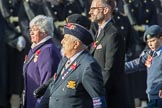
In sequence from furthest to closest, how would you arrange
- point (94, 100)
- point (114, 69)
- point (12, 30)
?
point (12, 30)
point (114, 69)
point (94, 100)

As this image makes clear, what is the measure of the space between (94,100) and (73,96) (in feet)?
0.82

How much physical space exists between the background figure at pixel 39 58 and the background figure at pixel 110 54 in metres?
0.46

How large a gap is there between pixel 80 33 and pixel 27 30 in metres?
4.69

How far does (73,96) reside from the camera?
5.90 m

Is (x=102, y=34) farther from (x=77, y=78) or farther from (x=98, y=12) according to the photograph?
(x=77, y=78)

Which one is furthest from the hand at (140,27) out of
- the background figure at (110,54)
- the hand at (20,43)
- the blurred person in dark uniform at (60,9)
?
the background figure at (110,54)

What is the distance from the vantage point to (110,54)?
6.75 m

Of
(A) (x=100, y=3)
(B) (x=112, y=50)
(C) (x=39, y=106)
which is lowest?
(C) (x=39, y=106)

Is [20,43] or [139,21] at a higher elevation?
[139,21]

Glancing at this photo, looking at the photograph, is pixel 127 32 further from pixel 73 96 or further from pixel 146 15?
pixel 73 96

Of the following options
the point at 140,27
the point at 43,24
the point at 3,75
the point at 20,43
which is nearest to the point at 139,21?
the point at 140,27

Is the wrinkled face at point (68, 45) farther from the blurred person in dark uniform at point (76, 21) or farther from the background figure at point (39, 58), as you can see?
the background figure at point (39, 58)

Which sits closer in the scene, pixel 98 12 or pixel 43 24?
pixel 98 12

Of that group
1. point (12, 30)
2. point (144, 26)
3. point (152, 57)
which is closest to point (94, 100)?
point (152, 57)
